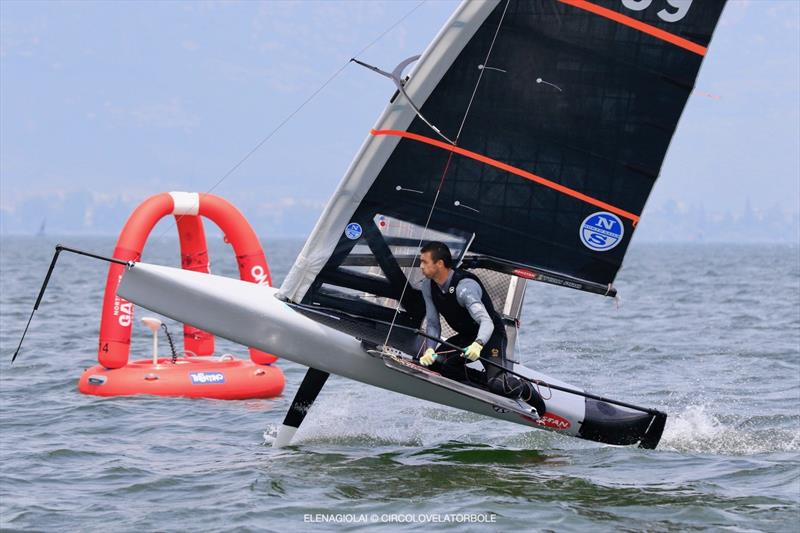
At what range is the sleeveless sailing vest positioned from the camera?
7.36 metres

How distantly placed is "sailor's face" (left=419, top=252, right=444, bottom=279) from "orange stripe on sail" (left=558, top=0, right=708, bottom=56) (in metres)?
1.81

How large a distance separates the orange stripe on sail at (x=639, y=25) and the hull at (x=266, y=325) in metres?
2.51

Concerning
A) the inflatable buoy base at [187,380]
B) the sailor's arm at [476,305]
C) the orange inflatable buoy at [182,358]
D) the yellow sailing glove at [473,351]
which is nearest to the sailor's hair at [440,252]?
the sailor's arm at [476,305]

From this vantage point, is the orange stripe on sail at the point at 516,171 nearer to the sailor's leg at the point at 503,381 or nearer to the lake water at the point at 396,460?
the sailor's leg at the point at 503,381

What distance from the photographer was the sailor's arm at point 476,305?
709cm

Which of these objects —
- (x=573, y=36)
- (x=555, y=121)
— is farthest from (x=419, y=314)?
(x=573, y=36)

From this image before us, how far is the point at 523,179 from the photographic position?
747cm

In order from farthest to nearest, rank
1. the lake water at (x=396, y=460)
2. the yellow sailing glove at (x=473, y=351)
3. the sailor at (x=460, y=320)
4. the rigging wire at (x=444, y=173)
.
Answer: the sailor at (x=460, y=320) → the rigging wire at (x=444, y=173) → the yellow sailing glove at (x=473, y=351) → the lake water at (x=396, y=460)

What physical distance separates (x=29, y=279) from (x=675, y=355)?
23.4 meters

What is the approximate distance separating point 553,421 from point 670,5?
9.42 ft

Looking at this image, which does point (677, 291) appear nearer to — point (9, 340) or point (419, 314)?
point (9, 340)

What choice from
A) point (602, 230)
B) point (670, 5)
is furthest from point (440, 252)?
point (670, 5)

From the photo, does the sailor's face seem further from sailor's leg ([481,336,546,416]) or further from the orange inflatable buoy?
the orange inflatable buoy

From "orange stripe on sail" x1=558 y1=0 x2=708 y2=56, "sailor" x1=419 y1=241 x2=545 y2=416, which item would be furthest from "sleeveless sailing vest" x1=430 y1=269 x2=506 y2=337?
"orange stripe on sail" x1=558 y1=0 x2=708 y2=56
